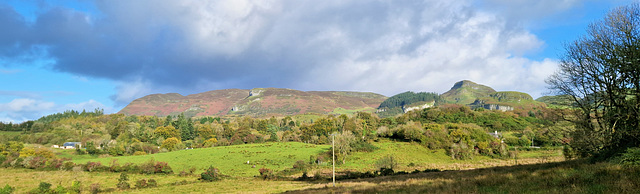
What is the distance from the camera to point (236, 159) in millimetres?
86188

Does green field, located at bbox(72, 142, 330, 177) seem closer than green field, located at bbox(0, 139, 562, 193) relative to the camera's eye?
No

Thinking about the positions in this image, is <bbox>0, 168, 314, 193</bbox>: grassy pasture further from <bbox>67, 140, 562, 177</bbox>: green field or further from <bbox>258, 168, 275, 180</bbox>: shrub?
<bbox>67, 140, 562, 177</bbox>: green field

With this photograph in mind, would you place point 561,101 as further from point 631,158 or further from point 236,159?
point 236,159

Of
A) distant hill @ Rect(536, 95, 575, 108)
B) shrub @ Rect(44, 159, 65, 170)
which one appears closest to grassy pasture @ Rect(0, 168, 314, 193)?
shrub @ Rect(44, 159, 65, 170)

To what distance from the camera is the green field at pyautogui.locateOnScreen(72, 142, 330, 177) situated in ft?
245

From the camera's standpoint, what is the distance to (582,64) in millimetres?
24500

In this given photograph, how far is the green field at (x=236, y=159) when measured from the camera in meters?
74.6

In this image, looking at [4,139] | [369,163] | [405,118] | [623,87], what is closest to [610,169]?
[623,87]

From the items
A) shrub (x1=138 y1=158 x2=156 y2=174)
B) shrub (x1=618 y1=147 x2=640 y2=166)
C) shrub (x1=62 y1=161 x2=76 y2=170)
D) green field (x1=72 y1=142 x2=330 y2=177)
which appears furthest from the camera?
shrub (x1=62 y1=161 x2=76 y2=170)

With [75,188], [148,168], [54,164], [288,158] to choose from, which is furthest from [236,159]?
[54,164]

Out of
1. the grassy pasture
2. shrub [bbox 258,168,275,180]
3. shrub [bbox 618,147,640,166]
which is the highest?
shrub [bbox 618,147,640,166]

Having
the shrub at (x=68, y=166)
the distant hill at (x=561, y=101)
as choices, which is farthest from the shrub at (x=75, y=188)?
the distant hill at (x=561, y=101)

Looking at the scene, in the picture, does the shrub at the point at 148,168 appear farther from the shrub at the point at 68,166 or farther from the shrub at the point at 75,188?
the shrub at the point at 68,166

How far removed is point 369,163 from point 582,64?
54.9m
